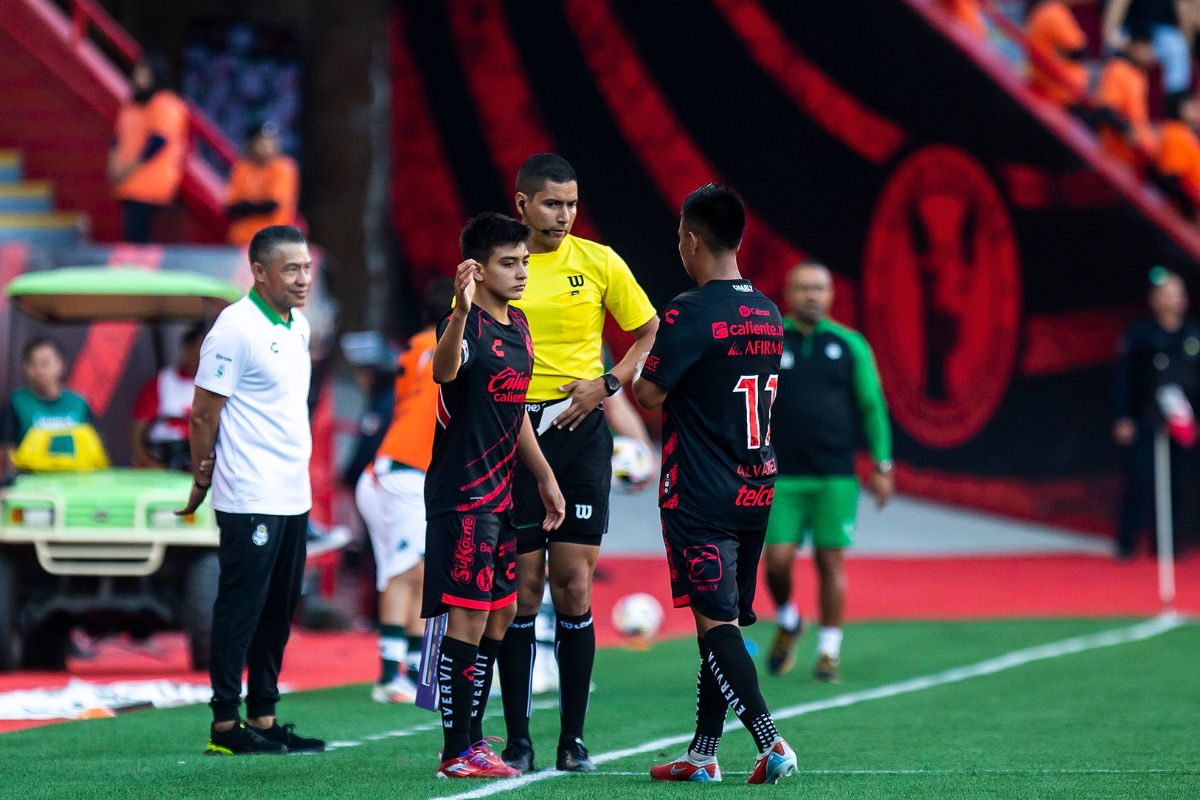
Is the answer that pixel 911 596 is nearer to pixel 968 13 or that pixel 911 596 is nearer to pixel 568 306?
pixel 968 13

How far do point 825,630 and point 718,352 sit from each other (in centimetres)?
473

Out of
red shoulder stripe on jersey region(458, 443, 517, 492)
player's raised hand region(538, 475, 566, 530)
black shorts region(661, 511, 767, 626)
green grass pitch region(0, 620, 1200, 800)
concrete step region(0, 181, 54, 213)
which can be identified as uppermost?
concrete step region(0, 181, 54, 213)

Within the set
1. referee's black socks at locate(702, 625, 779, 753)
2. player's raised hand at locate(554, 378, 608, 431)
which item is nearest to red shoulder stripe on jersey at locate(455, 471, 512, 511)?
player's raised hand at locate(554, 378, 608, 431)

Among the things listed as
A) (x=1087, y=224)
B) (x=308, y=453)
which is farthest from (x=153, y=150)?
(x=308, y=453)

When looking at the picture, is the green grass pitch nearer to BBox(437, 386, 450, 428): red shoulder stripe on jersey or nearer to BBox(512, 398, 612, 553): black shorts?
BBox(512, 398, 612, 553): black shorts

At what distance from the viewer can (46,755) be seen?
7.72m

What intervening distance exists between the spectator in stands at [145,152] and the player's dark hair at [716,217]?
11328 mm

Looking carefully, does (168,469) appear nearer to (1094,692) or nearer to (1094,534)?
(1094,692)

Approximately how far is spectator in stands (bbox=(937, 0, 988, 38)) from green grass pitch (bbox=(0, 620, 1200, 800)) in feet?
30.2

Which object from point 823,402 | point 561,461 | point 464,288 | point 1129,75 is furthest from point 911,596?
point 464,288

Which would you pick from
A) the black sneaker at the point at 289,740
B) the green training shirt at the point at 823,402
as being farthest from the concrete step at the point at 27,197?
the black sneaker at the point at 289,740

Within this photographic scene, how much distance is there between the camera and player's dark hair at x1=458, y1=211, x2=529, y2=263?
6.80 meters

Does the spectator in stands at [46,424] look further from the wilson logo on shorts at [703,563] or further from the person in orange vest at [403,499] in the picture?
the wilson logo on shorts at [703,563]

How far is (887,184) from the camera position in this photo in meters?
20.3
